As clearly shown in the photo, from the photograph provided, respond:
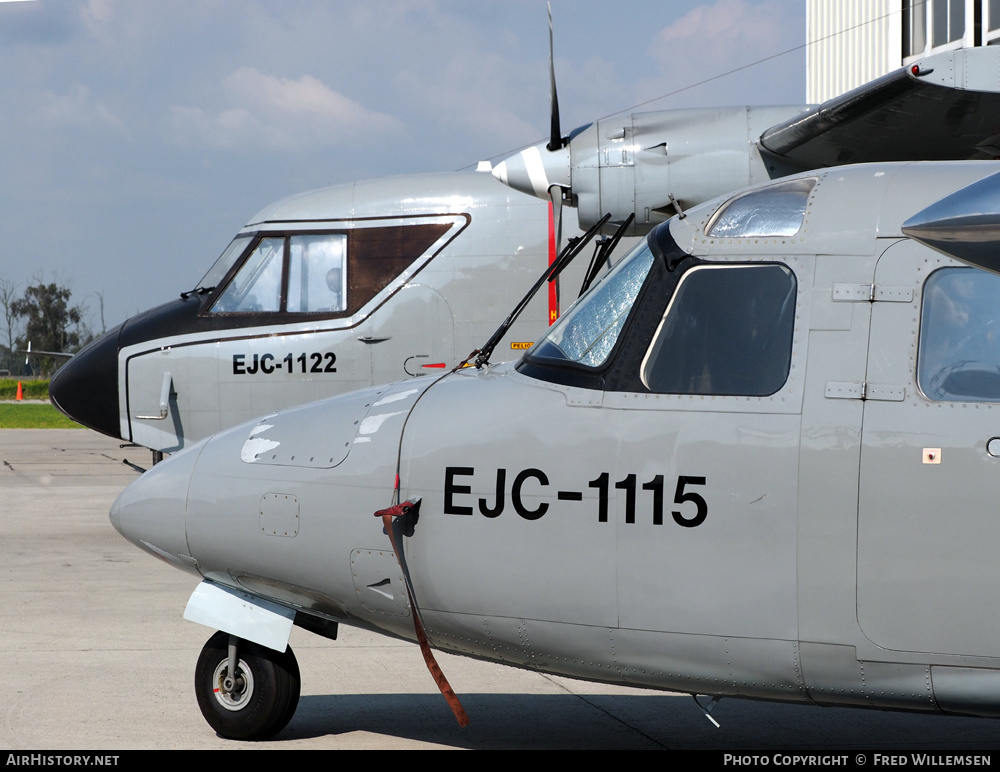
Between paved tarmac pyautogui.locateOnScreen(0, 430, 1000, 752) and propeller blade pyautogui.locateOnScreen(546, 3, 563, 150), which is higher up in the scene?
propeller blade pyautogui.locateOnScreen(546, 3, 563, 150)

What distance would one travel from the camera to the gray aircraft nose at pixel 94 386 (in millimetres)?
10508

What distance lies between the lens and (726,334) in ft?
13.6

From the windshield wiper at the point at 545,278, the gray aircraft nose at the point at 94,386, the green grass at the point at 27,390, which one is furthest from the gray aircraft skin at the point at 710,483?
the green grass at the point at 27,390

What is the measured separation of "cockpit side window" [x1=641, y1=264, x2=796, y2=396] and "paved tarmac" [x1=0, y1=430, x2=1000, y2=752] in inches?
81.6

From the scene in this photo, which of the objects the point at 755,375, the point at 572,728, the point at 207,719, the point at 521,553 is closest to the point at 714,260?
the point at 755,375

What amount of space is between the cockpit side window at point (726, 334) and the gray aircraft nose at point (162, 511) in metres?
2.22

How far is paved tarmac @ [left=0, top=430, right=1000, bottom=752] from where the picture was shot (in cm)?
516

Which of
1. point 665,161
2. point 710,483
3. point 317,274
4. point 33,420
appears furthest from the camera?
point 33,420

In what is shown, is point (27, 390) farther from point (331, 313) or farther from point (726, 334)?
point (726, 334)

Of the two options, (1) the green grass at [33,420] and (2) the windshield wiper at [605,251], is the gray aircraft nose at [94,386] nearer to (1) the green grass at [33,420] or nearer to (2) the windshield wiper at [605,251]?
(2) the windshield wiper at [605,251]

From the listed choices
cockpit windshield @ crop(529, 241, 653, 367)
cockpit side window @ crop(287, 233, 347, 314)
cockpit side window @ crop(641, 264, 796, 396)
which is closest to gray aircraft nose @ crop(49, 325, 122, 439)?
cockpit side window @ crop(287, 233, 347, 314)

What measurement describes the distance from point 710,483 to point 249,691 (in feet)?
8.17

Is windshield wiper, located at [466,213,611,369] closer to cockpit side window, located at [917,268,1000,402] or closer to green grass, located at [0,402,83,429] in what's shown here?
cockpit side window, located at [917,268,1000,402]

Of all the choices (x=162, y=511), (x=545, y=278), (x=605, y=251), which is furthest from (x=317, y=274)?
(x=162, y=511)
